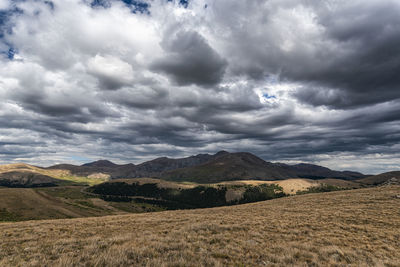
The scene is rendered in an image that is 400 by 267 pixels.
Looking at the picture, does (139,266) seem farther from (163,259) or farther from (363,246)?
Answer: (363,246)

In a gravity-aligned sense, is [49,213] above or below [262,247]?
below

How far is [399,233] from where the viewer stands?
16750 millimetres

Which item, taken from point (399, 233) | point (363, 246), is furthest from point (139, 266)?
point (399, 233)

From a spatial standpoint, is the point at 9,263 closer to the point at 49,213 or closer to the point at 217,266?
the point at 217,266

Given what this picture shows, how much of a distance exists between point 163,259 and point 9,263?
26.5ft

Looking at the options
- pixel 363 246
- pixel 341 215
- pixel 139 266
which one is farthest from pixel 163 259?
pixel 341 215

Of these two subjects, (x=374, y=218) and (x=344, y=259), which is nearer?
(x=344, y=259)

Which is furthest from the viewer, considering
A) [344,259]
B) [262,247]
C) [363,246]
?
[363,246]

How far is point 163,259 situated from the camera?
985 cm

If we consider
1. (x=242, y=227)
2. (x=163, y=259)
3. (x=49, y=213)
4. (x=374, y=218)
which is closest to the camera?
(x=163, y=259)

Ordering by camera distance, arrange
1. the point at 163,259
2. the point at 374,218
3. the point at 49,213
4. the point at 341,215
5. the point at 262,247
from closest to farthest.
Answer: the point at 163,259
the point at 262,247
the point at 374,218
the point at 341,215
the point at 49,213

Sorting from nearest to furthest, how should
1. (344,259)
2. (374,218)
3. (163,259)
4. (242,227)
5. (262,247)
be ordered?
(163,259) → (344,259) → (262,247) → (242,227) → (374,218)

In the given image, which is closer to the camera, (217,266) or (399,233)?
(217,266)

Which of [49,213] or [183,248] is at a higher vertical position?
[183,248]
